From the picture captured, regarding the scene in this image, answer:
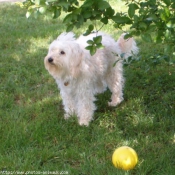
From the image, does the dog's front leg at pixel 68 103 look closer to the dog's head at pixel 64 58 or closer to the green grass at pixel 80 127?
the green grass at pixel 80 127

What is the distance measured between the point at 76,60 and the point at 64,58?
0.14 m

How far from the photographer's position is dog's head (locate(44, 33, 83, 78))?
3.82 metres

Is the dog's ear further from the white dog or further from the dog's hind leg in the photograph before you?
the dog's hind leg

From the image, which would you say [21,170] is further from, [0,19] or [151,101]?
[0,19]

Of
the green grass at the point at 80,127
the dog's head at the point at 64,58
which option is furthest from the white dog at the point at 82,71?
the green grass at the point at 80,127

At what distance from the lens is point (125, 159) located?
3014 millimetres

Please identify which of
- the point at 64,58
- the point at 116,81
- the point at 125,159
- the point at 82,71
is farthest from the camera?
the point at 116,81

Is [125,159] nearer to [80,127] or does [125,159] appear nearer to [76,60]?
[80,127]

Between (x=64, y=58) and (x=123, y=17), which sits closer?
(x=123, y=17)

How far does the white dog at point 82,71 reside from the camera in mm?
3852

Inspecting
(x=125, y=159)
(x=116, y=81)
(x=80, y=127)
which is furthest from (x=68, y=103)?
(x=125, y=159)

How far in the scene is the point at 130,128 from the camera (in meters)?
3.84

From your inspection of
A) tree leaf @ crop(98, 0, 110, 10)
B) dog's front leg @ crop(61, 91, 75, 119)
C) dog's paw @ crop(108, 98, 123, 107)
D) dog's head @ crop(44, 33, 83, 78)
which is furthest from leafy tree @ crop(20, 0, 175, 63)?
dog's paw @ crop(108, 98, 123, 107)

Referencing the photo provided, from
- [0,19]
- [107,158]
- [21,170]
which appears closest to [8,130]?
[21,170]
